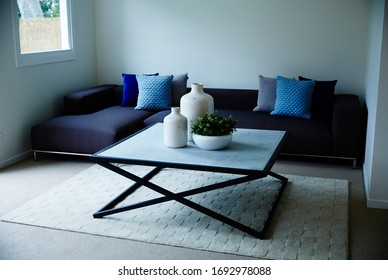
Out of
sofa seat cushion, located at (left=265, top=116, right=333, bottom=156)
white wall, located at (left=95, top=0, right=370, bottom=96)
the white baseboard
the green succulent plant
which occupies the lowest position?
the white baseboard

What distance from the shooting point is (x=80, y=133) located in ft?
16.3

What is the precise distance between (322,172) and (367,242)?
1.51 metres

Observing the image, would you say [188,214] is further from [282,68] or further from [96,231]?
[282,68]

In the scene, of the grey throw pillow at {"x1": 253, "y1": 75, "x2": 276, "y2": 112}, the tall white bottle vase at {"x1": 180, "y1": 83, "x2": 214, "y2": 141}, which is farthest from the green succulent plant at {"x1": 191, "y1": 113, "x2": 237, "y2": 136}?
the grey throw pillow at {"x1": 253, "y1": 75, "x2": 276, "y2": 112}

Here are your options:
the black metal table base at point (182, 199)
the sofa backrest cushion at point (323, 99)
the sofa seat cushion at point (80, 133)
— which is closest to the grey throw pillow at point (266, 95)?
the sofa backrest cushion at point (323, 99)

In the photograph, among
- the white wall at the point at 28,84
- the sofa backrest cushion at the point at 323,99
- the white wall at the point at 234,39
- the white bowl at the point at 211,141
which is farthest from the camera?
the white wall at the point at 234,39

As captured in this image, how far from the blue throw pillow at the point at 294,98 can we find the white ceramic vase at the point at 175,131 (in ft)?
6.12

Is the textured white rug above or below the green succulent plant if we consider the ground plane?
below

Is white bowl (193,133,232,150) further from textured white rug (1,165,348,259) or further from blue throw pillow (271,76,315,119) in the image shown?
blue throw pillow (271,76,315,119)

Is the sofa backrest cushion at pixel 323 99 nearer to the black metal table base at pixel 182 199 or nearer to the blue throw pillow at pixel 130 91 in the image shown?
the black metal table base at pixel 182 199

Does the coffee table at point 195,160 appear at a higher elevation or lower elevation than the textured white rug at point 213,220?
higher

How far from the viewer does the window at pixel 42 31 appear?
5.09 meters

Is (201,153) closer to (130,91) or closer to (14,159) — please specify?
(14,159)

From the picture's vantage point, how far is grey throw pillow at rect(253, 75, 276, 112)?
17.8 ft
